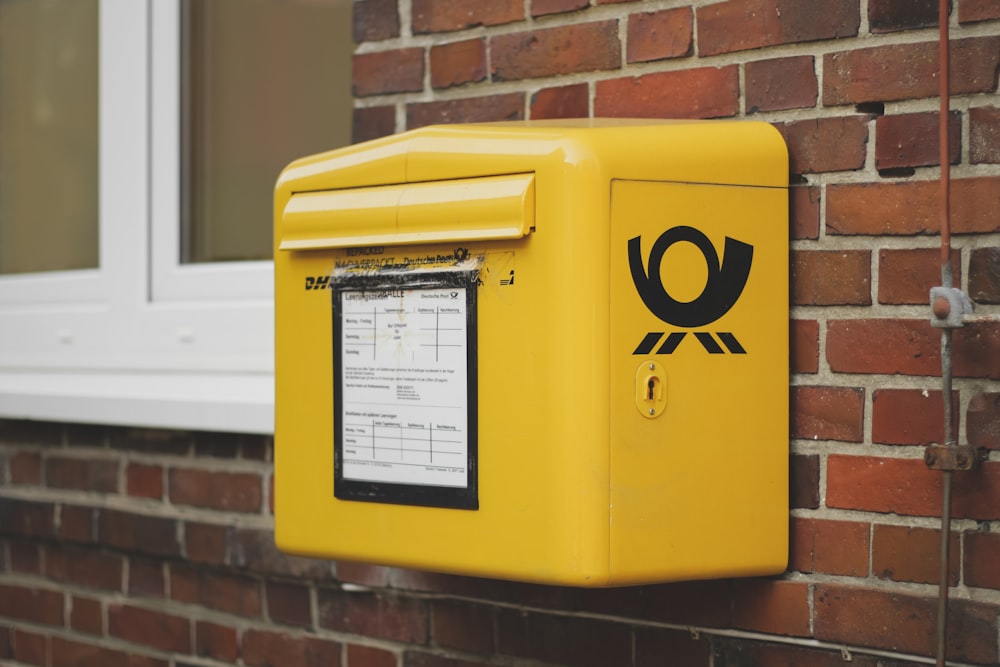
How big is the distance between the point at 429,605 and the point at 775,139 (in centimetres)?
100

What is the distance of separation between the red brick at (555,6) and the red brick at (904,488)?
31.4 inches

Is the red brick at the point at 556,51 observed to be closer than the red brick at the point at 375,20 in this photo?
Yes

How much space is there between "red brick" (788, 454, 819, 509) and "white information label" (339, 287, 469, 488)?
476 millimetres

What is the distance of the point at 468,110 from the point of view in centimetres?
215

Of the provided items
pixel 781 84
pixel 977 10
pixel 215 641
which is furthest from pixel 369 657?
pixel 977 10

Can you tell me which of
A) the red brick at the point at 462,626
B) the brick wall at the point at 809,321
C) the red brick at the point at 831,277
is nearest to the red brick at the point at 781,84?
the brick wall at the point at 809,321

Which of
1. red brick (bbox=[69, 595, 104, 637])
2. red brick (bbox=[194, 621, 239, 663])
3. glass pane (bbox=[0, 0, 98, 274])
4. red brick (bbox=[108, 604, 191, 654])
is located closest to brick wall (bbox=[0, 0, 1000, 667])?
red brick (bbox=[194, 621, 239, 663])

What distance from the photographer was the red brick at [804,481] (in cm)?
183

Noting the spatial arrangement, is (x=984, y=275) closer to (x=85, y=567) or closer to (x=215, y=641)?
(x=215, y=641)

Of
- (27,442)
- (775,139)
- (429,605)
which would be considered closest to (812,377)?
(775,139)

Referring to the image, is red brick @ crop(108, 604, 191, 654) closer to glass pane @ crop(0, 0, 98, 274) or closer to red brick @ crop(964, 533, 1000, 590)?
glass pane @ crop(0, 0, 98, 274)

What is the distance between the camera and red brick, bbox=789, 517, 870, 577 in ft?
5.88

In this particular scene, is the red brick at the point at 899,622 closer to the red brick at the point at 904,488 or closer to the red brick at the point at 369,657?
the red brick at the point at 904,488

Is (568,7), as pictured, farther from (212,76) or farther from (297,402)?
(212,76)
